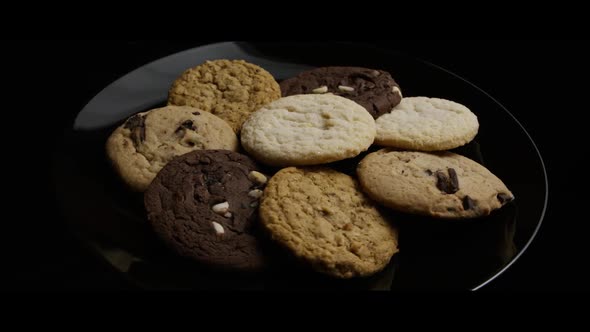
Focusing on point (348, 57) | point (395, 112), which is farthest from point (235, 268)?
point (348, 57)

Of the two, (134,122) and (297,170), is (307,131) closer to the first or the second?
(297,170)

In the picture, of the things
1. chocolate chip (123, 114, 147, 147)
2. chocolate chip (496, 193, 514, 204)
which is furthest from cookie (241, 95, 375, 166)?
chocolate chip (496, 193, 514, 204)

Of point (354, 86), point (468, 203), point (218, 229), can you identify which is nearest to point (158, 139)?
point (218, 229)

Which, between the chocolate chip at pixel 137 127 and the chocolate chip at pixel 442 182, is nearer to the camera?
the chocolate chip at pixel 442 182

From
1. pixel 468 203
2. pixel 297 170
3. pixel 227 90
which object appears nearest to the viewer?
pixel 468 203

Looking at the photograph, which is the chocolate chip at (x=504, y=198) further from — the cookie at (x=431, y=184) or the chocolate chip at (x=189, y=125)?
the chocolate chip at (x=189, y=125)

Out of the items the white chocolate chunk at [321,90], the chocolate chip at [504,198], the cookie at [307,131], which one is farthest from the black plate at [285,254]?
the white chocolate chunk at [321,90]
